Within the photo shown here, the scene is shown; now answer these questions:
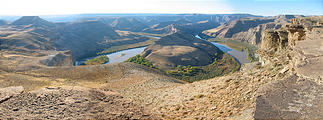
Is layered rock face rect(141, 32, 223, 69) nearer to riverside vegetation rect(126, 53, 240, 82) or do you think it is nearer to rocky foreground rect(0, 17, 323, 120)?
riverside vegetation rect(126, 53, 240, 82)

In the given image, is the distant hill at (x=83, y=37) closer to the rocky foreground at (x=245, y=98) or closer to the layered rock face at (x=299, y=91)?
the rocky foreground at (x=245, y=98)

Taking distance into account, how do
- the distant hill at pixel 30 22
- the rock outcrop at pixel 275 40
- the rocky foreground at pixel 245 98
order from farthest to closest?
the distant hill at pixel 30 22, the rock outcrop at pixel 275 40, the rocky foreground at pixel 245 98

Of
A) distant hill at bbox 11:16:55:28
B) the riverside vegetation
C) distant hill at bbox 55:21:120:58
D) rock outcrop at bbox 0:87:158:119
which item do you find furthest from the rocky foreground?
distant hill at bbox 11:16:55:28

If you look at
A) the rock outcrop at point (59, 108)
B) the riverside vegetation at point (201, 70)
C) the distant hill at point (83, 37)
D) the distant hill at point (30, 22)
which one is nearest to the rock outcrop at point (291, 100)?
the rock outcrop at point (59, 108)

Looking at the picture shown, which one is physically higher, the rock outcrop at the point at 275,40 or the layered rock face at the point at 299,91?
the rock outcrop at the point at 275,40

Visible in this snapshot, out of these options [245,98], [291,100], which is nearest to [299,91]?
[291,100]

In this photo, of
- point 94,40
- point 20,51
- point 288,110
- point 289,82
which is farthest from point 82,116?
point 94,40

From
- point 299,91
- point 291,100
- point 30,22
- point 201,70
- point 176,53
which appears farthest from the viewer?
point 30,22

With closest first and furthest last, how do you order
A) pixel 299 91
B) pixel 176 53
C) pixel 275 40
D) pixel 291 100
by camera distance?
pixel 291 100 < pixel 299 91 < pixel 275 40 < pixel 176 53

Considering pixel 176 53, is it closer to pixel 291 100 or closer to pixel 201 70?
pixel 201 70
